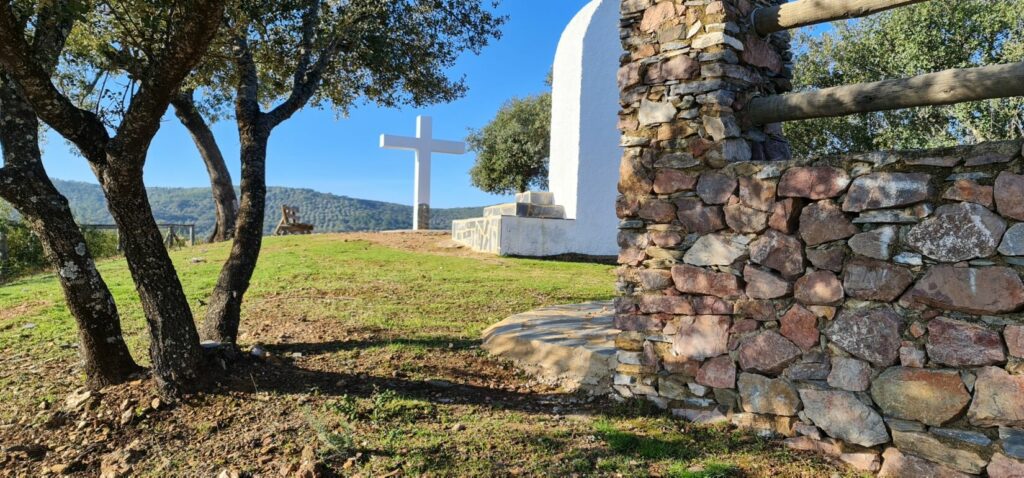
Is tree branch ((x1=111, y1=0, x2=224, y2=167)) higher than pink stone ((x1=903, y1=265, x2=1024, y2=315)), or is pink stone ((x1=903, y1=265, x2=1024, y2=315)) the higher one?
tree branch ((x1=111, y1=0, x2=224, y2=167))

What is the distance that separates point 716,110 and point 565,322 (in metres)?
2.98

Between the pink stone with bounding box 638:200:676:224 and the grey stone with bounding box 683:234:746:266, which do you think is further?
the pink stone with bounding box 638:200:676:224

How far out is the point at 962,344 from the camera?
2.75m

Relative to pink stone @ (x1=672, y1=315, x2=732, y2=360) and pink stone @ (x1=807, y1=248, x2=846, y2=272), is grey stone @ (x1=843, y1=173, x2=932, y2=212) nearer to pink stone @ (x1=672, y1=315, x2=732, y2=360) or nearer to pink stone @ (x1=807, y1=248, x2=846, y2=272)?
pink stone @ (x1=807, y1=248, x2=846, y2=272)

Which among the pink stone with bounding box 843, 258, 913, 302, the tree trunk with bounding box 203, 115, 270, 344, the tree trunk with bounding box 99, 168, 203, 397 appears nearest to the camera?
the pink stone with bounding box 843, 258, 913, 302

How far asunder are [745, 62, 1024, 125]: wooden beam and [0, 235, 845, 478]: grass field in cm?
198

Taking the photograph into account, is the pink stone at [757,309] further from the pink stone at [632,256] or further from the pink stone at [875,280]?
the pink stone at [632,256]

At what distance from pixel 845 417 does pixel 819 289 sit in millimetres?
696

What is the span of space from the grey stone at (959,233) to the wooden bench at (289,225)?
60.1 ft

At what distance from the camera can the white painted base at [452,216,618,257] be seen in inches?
505

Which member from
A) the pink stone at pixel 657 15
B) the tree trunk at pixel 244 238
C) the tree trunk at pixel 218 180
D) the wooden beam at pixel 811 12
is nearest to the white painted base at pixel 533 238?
the tree trunk at pixel 244 238

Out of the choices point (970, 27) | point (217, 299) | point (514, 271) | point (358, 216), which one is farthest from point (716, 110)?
point (358, 216)

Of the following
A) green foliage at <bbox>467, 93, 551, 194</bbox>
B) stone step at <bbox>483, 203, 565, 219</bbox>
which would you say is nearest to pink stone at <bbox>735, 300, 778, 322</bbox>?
stone step at <bbox>483, 203, 565, 219</bbox>

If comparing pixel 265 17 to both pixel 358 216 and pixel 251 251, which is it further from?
Answer: pixel 358 216
